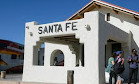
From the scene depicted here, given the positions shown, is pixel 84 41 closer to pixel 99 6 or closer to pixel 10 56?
pixel 99 6

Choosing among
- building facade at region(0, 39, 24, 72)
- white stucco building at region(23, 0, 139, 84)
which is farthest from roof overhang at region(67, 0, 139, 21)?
building facade at region(0, 39, 24, 72)

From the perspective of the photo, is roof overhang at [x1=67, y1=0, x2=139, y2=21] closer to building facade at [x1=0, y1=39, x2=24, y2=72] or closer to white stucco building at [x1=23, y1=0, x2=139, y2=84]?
white stucco building at [x1=23, y1=0, x2=139, y2=84]

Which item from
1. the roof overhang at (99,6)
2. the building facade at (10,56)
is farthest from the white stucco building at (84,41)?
the building facade at (10,56)

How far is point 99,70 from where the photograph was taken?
10.3 meters

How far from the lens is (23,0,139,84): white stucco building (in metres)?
10.5

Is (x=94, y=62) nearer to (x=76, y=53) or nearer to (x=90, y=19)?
(x=90, y=19)

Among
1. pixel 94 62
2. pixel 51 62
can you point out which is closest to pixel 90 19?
pixel 94 62

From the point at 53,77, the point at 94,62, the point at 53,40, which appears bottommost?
the point at 53,77

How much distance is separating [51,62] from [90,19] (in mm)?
8141

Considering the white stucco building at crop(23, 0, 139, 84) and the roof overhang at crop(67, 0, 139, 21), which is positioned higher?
the roof overhang at crop(67, 0, 139, 21)

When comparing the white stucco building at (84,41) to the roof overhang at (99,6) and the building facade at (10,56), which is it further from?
the building facade at (10,56)

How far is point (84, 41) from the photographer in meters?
10.9

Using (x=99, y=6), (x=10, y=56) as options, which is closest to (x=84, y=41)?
(x=99, y=6)

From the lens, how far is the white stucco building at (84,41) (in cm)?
1054
